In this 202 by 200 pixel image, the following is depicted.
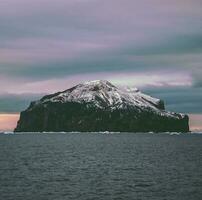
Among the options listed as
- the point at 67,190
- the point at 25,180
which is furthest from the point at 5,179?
the point at 67,190

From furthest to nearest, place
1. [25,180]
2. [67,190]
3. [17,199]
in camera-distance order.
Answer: [25,180], [67,190], [17,199]

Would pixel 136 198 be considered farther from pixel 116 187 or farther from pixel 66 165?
pixel 66 165

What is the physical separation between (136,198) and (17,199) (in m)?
17.1

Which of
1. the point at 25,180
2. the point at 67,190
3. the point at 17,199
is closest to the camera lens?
the point at 17,199

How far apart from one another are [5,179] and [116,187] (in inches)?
907

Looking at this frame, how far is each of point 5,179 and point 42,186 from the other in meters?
13.0

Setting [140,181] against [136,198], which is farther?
[140,181]

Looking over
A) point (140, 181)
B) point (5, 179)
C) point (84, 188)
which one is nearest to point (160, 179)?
point (140, 181)

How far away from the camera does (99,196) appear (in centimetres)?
6869

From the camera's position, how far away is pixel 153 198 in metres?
66.9

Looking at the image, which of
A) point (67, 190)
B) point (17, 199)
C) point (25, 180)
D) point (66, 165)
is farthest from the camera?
point (66, 165)

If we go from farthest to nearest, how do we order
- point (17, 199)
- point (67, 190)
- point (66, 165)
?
point (66, 165) < point (67, 190) < point (17, 199)

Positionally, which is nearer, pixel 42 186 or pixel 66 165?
pixel 42 186

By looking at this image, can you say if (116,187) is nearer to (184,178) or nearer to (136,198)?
(136,198)
